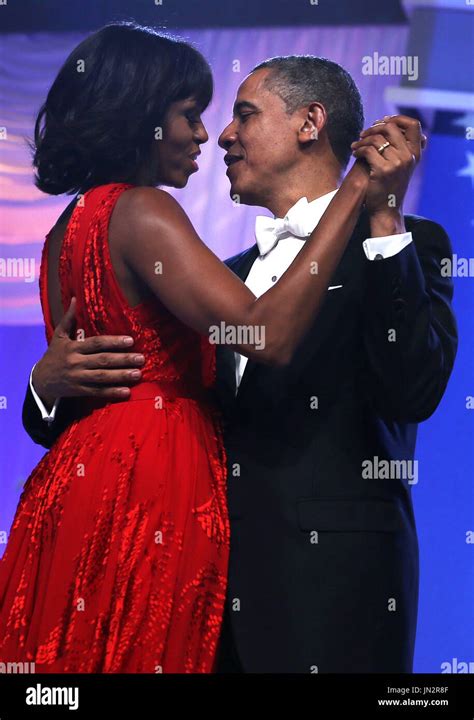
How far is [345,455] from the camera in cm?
172

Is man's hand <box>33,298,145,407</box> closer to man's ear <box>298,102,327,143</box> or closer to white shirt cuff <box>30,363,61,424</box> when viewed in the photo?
white shirt cuff <box>30,363,61,424</box>

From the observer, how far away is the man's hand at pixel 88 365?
5.55 ft

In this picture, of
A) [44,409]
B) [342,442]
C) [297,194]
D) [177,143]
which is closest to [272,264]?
[297,194]

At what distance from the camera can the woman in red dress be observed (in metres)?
1.62

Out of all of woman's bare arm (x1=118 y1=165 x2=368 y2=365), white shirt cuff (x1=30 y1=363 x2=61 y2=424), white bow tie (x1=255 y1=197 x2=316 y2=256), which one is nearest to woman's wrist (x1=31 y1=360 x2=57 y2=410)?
white shirt cuff (x1=30 y1=363 x2=61 y2=424)

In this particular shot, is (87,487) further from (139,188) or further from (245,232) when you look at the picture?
(245,232)

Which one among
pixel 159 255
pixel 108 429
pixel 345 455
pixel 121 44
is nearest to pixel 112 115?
pixel 121 44

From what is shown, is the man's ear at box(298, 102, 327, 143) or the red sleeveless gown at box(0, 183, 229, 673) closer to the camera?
the red sleeveless gown at box(0, 183, 229, 673)

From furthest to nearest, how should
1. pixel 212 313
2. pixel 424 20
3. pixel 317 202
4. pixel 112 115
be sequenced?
pixel 424 20 < pixel 317 202 < pixel 112 115 < pixel 212 313

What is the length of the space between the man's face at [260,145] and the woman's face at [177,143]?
13 centimetres

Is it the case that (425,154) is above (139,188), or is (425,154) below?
above

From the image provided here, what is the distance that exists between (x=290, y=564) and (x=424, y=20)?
1.28m

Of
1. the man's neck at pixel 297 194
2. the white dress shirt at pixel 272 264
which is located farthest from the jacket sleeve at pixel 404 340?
the man's neck at pixel 297 194

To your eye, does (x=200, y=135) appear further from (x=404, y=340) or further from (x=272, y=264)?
(x=404, y=340)
